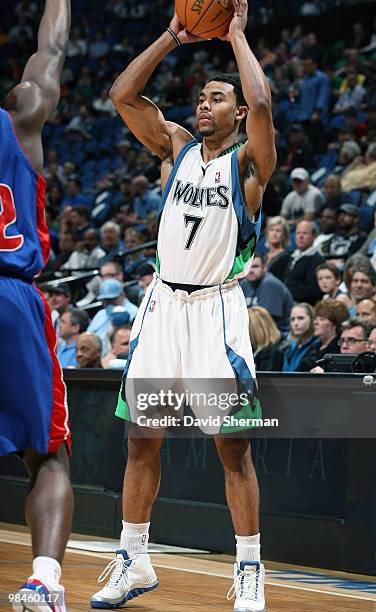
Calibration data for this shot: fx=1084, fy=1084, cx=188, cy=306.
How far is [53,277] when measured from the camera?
12.4m

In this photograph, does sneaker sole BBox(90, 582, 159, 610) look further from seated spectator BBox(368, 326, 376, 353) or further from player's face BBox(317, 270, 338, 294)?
player's face BBox(317, 270, 338, 294)

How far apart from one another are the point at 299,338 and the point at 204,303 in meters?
2.93

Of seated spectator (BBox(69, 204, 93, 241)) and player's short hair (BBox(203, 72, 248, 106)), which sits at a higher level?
seated spectator (BBox(69, 204, 93, 241))

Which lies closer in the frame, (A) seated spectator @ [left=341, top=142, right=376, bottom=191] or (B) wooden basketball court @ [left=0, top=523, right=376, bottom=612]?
(B) wooden basketball court @ [left=0, top=523, right=376, bottom=612]

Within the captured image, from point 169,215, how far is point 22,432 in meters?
1.70

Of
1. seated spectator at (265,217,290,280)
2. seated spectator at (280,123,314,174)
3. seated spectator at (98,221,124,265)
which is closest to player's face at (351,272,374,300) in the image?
seated spectator at (265,217,290,280)

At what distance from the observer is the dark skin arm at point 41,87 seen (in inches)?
136

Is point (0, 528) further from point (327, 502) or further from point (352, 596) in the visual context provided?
point (352, 596)

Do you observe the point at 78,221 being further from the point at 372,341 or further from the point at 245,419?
the point at 245,419

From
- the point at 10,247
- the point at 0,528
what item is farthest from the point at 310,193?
the point at 10,247

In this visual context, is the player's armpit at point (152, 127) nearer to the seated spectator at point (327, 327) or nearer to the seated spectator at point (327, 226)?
the seated spectator at point (327, 327)

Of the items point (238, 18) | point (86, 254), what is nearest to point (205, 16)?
point (238, 18)

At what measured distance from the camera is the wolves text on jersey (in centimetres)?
469

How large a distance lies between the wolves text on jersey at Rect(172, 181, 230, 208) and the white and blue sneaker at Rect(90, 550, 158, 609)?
1545mm
